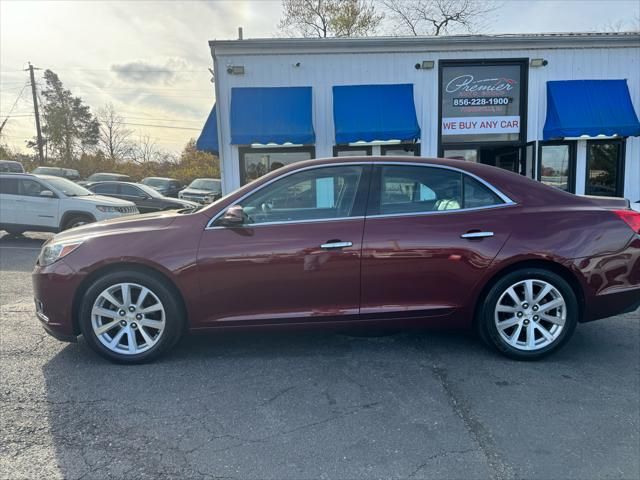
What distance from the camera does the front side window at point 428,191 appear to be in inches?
144

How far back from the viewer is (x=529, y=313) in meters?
3.65

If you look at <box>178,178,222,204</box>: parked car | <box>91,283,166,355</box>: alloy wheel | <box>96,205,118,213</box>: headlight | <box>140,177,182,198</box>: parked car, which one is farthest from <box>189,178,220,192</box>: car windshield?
<box>91,283,166,355</box>: alloy wheel

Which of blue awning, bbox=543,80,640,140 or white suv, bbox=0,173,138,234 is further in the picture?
blue awning, bbox=543,80,640,140

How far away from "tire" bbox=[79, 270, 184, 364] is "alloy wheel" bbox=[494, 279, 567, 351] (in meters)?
2.55

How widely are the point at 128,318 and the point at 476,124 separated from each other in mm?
10321

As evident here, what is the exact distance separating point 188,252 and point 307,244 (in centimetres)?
90

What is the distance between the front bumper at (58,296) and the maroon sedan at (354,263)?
1 centimetres

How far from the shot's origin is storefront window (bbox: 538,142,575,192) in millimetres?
11695

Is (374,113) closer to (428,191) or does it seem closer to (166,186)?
(428,191)

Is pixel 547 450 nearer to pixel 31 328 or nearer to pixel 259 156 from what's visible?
pixel 31 328

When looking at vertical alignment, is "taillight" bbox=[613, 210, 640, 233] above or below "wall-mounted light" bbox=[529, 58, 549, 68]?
below

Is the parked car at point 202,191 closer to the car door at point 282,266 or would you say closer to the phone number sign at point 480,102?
the phone number sign at point 480,102

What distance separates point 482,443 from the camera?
8.55 feet

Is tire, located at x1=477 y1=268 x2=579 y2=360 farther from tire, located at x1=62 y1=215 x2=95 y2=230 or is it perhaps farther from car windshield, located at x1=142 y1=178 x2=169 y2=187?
car windshield, located at x1=142 y1=178 x2=169 y2=187
